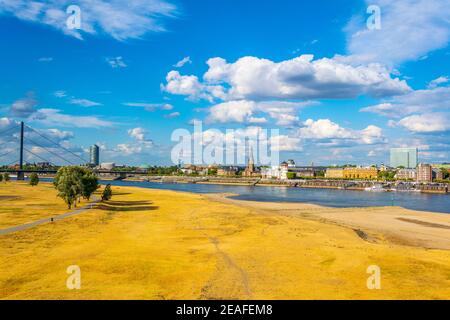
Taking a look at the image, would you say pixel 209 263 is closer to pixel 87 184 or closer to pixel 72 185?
pixel 72 185

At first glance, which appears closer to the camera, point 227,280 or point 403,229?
point 227,280

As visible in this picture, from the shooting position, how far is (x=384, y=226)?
63.3 meters

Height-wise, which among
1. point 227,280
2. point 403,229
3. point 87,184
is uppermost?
point 87,184

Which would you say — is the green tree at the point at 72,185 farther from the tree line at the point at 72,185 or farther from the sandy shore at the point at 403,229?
the sandy shore at the point at 403,229

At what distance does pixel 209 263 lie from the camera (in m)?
32.8

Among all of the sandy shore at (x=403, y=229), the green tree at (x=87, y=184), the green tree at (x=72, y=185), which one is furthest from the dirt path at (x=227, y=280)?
the green tree at (x=87, y=184)

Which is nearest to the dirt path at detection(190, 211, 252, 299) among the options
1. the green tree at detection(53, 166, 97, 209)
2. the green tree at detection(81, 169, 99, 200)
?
the green tree at detection(53, 166, 97, 209)

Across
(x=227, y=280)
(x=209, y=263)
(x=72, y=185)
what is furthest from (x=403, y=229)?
(x=72, y=185)

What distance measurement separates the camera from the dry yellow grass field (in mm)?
25281

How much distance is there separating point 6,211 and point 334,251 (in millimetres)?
58000

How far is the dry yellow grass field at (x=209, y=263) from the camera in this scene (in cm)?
2528

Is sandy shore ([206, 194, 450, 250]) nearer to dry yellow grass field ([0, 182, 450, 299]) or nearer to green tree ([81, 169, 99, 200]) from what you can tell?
dry yellow grass field ([0, 182, 450, 299])
